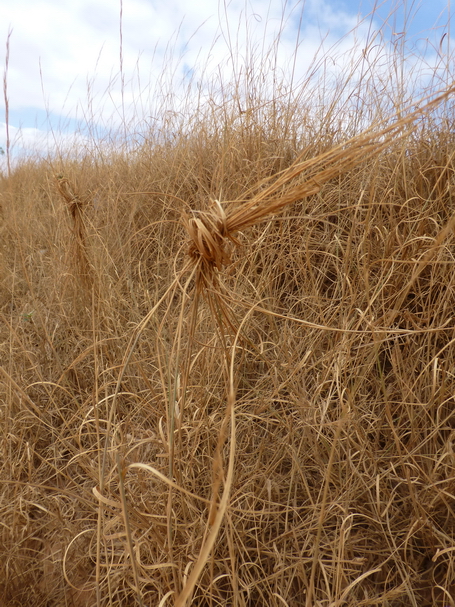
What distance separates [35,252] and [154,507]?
1625 millimetres

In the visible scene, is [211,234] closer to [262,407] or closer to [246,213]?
[246,213]

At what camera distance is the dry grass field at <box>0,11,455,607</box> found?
75 centimetres

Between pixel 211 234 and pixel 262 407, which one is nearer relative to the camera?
pixel 211 234

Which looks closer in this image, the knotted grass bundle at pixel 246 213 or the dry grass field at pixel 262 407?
the knotted grass bundle at pixel 246 213

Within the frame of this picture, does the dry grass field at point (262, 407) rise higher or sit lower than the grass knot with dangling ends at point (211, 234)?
lower

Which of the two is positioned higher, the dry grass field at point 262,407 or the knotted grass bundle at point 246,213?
the knotted grass bundle at point 246,213

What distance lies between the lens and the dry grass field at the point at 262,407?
75 centimetres

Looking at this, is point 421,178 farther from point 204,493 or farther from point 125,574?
point 125,574

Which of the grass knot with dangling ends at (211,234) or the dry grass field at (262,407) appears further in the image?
the dry grass field at (262,407)

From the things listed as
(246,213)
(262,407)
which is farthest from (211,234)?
(262,407)

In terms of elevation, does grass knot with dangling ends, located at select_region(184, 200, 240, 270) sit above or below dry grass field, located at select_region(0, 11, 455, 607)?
above

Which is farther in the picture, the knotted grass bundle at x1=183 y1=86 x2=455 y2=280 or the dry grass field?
the dry grass field

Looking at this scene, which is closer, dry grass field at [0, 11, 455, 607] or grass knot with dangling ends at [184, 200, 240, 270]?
grass knot with dangling ends at [184, 200, 240, 270]

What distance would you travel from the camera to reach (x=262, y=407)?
1.05 m
